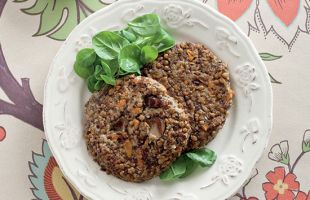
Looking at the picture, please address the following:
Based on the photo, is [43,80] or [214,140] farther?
[43,80]

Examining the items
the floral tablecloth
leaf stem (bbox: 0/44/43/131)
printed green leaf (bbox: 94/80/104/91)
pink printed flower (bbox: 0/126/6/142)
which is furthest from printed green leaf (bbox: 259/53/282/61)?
pink printed flower (bbox: 0/126/6/142)

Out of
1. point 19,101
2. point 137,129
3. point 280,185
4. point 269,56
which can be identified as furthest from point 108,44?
point 280,185

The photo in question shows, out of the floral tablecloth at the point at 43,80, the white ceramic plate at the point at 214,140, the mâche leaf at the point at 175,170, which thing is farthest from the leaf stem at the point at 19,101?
the mâche leaf at the point at 175,170

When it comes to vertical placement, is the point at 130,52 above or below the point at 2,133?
above

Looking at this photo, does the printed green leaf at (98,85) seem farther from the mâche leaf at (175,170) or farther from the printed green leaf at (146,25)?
the mâche leaf at (175,170)

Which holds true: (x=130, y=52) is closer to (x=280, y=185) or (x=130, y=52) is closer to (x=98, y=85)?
(x=98, y=85)

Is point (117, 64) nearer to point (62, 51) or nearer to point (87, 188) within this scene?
point (62, 51)
